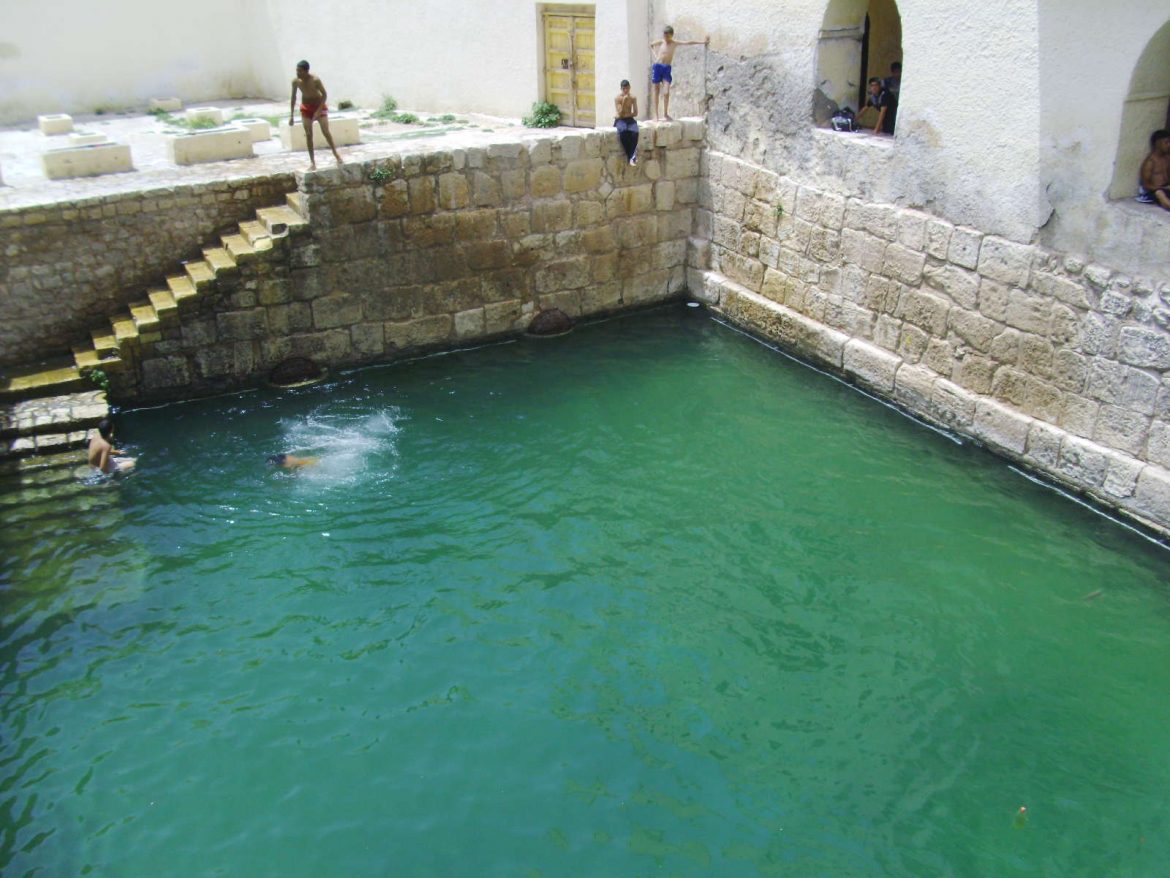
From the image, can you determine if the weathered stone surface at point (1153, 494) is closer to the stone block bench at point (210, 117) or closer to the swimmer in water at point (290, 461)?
the swimmer in water at point (290, 461)

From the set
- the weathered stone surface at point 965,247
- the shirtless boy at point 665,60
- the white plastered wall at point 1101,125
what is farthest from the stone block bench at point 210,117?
the white plastered wall at point 1101,125

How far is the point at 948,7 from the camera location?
32.1ft

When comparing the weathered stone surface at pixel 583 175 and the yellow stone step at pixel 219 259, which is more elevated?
the weathered stone surface at pixel 583 175

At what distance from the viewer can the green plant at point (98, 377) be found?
35.6 ft

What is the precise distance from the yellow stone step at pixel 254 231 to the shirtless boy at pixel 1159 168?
28.3 ft

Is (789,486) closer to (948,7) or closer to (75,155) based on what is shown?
(948,7)

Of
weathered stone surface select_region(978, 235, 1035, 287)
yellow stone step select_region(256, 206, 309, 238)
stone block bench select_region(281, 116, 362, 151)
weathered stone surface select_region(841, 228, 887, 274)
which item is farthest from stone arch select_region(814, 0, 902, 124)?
stone block bench select_region(281, 116, 362, 151)

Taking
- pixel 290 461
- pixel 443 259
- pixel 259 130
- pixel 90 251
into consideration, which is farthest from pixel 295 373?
pixel 259 130

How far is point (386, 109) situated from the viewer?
16.5 m

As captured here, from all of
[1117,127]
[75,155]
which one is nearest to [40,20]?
[75,155]

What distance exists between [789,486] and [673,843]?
14.2 ft

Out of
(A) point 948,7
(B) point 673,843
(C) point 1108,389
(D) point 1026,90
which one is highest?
(A) point 948,7

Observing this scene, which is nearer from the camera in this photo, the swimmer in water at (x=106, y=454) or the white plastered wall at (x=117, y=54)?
the swimmer in water at (x=106, y=454)

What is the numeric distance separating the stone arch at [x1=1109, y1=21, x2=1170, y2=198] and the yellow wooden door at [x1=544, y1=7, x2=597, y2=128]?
309 inches
